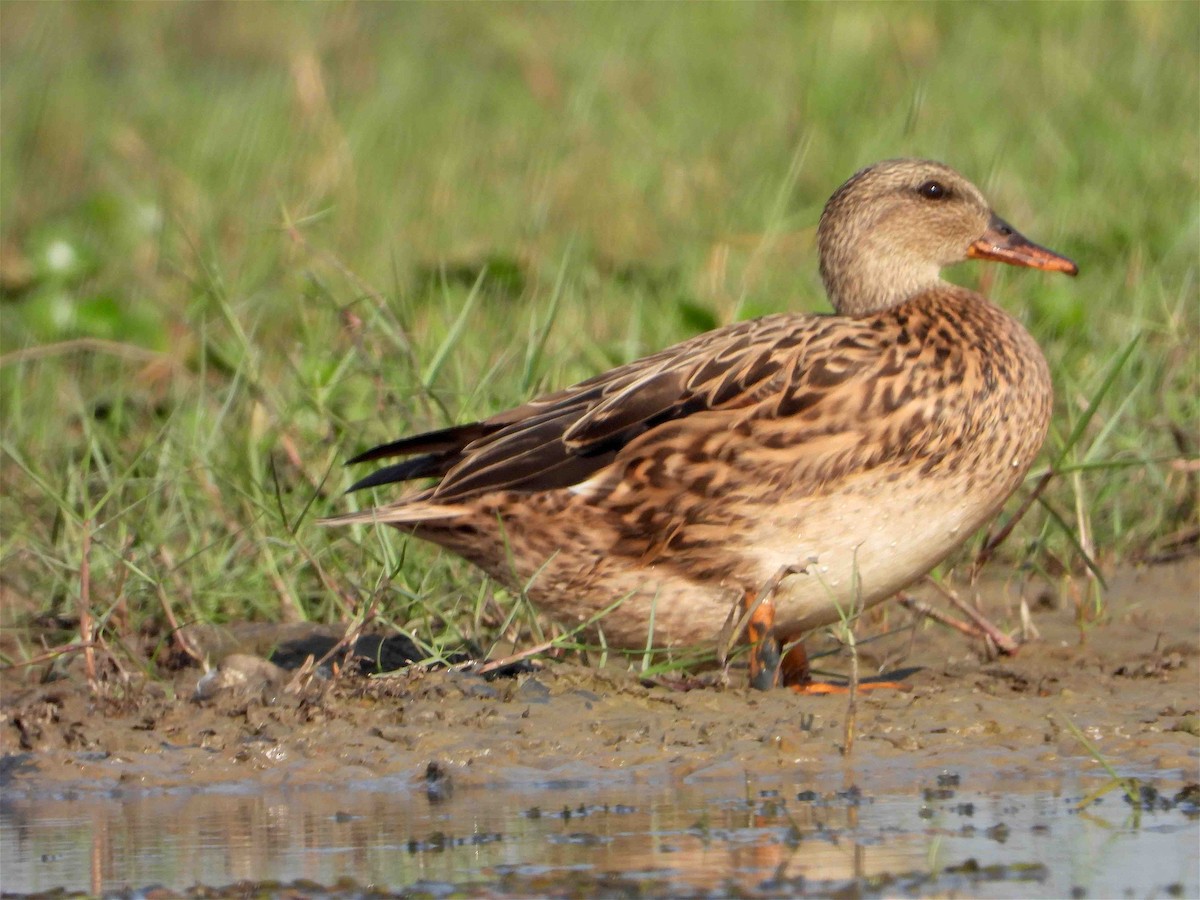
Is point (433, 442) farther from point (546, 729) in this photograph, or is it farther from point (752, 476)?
point (546, 729)

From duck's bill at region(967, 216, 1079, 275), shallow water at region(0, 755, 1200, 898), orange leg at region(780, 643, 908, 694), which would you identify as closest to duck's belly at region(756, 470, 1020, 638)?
orange leg at region(780, 643, 908, 694)

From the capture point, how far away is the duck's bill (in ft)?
16.9

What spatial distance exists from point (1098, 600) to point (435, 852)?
2.11 m

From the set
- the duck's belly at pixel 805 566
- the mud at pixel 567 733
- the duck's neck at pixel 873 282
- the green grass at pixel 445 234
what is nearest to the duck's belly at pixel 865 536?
the duck's belly at pixel 805 566

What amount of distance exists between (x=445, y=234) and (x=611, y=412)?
339 cm

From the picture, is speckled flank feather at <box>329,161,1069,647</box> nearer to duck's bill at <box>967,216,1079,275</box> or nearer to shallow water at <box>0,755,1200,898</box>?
duck's bill at <box>967,216,1079,275</box>

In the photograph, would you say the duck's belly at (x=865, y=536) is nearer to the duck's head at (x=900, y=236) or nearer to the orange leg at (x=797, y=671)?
the orange leg at (x=797, y=671)

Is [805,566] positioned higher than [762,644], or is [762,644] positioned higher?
[805,566]

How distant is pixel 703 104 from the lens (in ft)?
29.3

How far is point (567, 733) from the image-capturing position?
397 cm

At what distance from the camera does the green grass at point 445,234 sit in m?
5.15

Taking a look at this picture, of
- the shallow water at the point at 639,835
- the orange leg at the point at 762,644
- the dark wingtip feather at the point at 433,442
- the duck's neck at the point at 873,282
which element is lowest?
the shallow water at the point at 639,835

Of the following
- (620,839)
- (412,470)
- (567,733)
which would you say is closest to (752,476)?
(567,733)

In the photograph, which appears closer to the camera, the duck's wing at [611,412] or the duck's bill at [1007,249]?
the duck's wing at [611,412]
